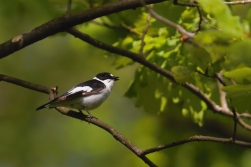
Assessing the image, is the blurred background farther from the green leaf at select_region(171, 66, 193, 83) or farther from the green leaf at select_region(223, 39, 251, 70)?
the green leaf at select_region(223, 39, 251, 70)

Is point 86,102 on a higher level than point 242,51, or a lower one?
lower

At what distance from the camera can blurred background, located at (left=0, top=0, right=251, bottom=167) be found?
5.51 metres

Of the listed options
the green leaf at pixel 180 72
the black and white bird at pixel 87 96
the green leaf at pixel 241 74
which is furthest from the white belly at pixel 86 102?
the green leaf at pixel 241 74

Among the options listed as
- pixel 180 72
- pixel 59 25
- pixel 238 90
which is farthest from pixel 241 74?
pixel 59 25

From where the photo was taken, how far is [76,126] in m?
7.73

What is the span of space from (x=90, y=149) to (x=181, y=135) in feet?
7.06

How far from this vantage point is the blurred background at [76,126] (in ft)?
18.1

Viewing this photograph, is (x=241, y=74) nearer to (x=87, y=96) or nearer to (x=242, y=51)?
(x=242, y=51)

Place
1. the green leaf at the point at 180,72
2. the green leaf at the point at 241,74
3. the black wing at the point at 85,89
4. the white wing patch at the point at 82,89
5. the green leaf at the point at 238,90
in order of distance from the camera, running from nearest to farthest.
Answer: the green leaf at the point at 241,74, the green leaf at the point at 238,90, the green leaf at the point at 180,72, the black wing at the point at 85,89, the white wing patch at the point at 82,89

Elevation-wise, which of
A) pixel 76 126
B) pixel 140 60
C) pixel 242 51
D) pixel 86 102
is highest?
pixel 242 51

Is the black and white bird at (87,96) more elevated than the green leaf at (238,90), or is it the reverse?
the green leaf at (238,90)

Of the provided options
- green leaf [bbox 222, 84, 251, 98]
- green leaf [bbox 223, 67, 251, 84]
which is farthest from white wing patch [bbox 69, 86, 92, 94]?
green leaf [bbox 223, 67, 251, 84]

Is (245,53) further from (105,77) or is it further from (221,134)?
(221,134)

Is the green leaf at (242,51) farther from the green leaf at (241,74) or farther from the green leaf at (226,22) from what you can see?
the green leaf at (241,74)
